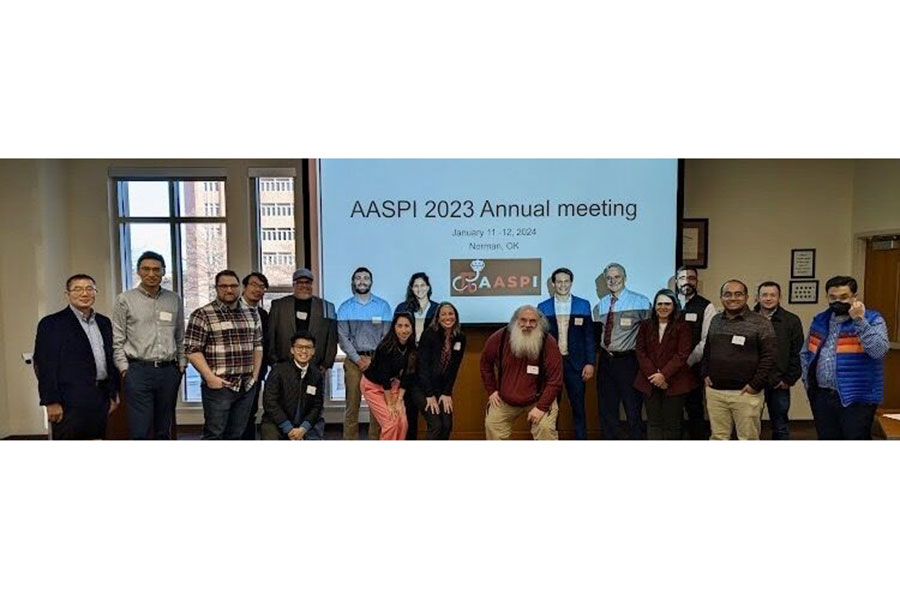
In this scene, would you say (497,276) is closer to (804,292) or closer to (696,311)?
(696,311)

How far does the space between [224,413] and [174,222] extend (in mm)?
2153

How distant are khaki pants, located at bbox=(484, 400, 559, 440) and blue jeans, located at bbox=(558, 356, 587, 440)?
38 centimetres

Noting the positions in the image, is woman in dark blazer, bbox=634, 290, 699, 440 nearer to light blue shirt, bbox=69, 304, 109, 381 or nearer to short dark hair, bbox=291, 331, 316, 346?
short dark hair, bbox=291, 331, 316, 346

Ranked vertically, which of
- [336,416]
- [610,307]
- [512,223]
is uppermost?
[512,223]

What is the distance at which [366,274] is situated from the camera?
3.73m

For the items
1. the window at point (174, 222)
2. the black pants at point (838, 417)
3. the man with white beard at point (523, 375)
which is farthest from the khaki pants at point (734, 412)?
the window at point (174, 222)

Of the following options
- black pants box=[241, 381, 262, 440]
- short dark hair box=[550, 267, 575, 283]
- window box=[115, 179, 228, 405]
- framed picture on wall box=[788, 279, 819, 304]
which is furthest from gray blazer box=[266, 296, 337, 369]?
framed picture on wall box=[788, 279, 819, 304]

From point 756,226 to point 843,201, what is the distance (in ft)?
2.24

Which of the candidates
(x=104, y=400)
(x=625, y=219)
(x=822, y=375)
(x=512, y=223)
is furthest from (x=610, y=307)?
(x=104, y=400)

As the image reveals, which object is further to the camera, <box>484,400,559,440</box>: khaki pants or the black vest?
the black vest

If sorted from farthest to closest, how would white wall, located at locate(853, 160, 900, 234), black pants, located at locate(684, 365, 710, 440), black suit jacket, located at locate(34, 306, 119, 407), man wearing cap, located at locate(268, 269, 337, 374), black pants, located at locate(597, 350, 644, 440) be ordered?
white wall, located at locate(853, 160, 900, 234)
black pants, located at locate(684, 365, 710, 440)
black pants, located at locate(597, 350, 644, 440)
man wearing cap, located at locate(268, 269, 337, 374)
black suit jacket, located at locate(34, 306, 119, 407)

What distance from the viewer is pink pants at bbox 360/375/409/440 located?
3.44 metres

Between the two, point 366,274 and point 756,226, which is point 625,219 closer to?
point 756,226

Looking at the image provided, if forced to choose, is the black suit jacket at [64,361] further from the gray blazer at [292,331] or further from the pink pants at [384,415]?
the pink pants at [384,415]
